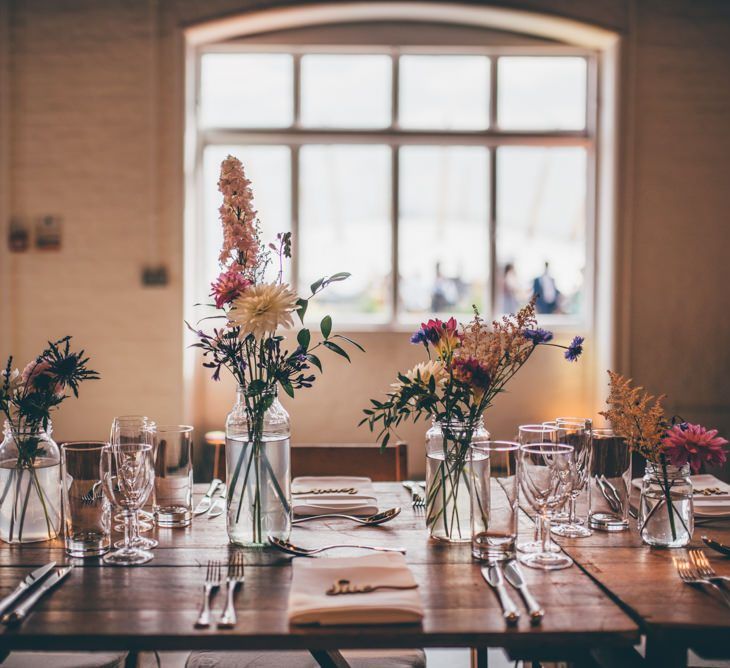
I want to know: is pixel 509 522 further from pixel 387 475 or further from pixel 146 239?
pixel 146 239

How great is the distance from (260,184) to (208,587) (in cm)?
441

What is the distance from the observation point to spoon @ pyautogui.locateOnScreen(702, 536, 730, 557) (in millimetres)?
1555

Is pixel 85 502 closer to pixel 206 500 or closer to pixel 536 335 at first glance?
pixel 206 500

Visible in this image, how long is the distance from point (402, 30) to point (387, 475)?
3815 mm

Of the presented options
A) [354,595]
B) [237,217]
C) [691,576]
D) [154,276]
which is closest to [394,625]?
[354,595]

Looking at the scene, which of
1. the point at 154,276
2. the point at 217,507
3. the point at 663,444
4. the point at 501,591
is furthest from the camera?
the point at 154,276

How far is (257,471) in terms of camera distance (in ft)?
5.03

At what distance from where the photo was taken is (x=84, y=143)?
498 cm

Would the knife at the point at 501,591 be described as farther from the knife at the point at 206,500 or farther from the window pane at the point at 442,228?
the window pane at the point at 442,228

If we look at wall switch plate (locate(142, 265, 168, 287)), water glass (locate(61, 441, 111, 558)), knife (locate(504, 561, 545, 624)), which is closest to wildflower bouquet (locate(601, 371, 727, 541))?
knife (locate(504, 561, 545, 624))

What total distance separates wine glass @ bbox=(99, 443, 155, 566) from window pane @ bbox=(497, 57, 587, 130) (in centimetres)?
449

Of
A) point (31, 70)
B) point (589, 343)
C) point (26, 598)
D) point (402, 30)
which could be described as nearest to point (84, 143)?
point (31, 70)

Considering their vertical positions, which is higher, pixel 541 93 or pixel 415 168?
pixel 541 93

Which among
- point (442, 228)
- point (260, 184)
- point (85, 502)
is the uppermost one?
point (260, 184)
